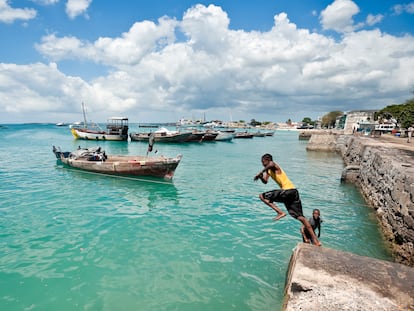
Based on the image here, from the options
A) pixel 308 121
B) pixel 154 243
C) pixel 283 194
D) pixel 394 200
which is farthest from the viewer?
pixel 308 121

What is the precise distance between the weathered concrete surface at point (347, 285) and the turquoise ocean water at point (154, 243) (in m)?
1.84

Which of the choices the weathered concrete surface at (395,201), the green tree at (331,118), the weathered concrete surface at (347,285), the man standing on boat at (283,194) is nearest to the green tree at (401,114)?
the weathered concrete surface at (395,201)

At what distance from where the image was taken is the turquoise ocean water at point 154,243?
19.1 feet

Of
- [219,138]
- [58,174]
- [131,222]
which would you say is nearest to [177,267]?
[131,222]

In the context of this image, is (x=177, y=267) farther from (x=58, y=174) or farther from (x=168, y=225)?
(x=58, y=174)

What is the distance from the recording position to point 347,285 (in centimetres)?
387

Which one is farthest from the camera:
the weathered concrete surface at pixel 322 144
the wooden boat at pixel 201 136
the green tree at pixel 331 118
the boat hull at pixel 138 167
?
the green tree at pixel 331 118

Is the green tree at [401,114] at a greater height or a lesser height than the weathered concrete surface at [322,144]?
greater

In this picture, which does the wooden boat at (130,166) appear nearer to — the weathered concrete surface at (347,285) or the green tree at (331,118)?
the weathered concrete surface at (347,285)

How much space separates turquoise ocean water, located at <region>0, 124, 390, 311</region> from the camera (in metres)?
5.83

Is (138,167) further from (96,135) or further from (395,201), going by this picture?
(96,135)

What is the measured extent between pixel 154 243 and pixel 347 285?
5886 mm

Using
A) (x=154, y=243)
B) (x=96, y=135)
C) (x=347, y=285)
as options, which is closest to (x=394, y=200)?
(x=347, y=285)

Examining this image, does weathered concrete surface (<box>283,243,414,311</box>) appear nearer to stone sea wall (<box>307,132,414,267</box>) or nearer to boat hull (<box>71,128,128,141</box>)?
stone sea wall (<box>307,132,414,267</box>)
